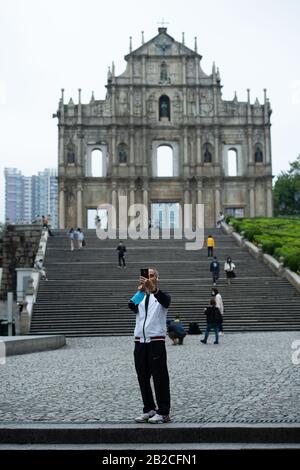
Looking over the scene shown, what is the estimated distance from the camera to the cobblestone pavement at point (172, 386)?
884cm

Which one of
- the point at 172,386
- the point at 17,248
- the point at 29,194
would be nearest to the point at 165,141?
the point at 17,248

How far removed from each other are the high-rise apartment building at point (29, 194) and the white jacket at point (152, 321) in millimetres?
151181

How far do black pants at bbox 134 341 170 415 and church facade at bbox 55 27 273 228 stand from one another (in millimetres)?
49445

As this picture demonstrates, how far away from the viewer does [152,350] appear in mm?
8398

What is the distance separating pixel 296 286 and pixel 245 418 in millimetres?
23103

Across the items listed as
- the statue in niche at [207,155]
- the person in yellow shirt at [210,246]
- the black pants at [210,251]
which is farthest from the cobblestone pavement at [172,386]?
Answer: the statue in niche at [207,155]

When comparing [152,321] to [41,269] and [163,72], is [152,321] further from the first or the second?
[163,72]

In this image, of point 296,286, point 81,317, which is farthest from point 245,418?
point 296,286

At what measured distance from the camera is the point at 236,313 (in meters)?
27.5

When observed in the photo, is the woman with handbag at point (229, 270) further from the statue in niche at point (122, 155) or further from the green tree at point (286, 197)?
the green tree at point (286, 197)

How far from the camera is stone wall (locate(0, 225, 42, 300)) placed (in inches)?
1731

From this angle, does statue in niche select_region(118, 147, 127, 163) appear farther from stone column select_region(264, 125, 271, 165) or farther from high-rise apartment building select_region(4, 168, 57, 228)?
high-rise apartment building select_region(4, 168, 57, 228)

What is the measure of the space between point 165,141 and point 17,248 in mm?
19657

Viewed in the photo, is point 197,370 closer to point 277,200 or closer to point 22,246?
point 22,246
